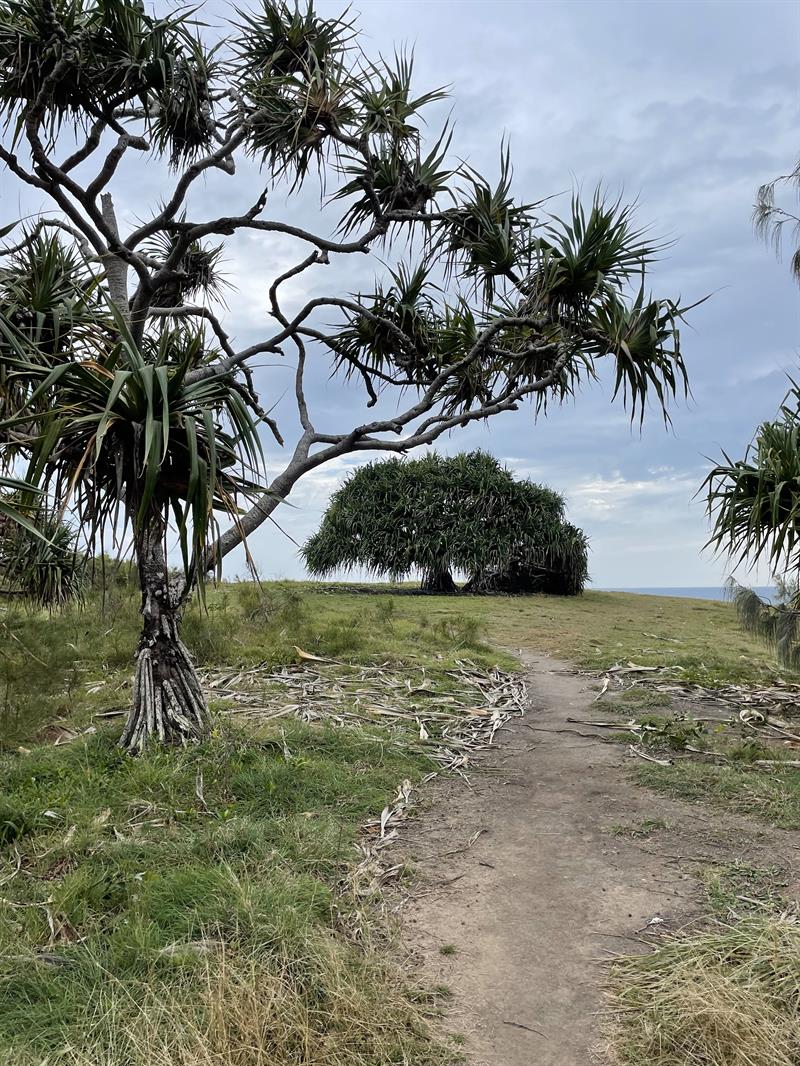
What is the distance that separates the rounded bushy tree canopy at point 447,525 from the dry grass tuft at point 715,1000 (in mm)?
19239

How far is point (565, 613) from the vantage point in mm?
18906

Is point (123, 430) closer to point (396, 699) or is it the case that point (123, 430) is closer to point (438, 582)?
point (396, 699)

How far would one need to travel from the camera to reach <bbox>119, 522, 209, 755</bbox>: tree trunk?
5688 mm

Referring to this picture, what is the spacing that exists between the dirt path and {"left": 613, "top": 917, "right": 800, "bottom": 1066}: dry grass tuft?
155 millimetres

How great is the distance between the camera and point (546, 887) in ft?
13.2

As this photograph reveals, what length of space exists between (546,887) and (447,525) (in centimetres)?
1902

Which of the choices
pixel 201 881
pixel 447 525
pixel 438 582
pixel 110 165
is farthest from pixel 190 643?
pixel 438 582

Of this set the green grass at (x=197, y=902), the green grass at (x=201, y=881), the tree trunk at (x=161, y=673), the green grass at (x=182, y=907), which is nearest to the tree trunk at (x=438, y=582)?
the green grass at (x=201, y=881)

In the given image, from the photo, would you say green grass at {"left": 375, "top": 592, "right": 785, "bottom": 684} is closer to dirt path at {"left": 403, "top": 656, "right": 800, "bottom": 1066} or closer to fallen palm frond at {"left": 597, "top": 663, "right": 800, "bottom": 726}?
fallen palm frond at {"left": 597, "top": 663, "right": 800, "bottom": 726}

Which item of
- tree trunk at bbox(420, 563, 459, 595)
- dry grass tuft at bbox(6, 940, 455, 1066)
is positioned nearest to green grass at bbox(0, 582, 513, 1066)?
dry grass tuft at bbox(6, 940, 455, 1066)

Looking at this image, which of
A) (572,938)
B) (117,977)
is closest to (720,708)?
(572,938)

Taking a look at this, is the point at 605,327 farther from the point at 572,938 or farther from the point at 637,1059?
the point at 637,1059

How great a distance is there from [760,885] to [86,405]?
15.3ft

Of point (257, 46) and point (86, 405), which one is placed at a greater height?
point (257, 46)
